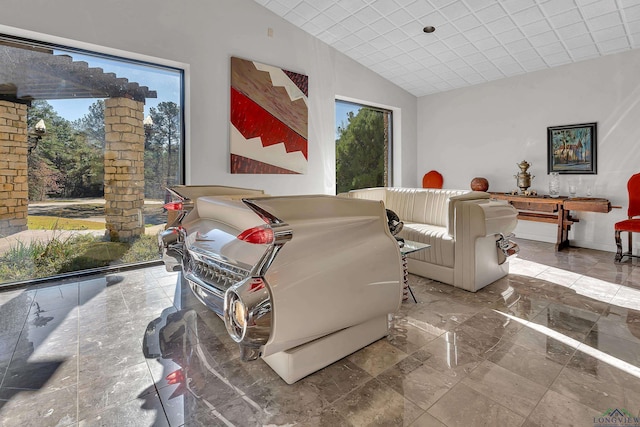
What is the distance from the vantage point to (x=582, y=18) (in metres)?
3.79

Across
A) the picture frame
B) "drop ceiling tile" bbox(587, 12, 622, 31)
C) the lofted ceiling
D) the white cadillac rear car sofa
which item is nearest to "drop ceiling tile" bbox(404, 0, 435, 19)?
the lofted ceiling

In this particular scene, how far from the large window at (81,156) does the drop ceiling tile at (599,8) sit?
15.7 ft

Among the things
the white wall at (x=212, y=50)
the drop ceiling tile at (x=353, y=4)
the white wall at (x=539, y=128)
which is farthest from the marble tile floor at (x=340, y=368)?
the drop ceiling tile at (x=353, y=4)

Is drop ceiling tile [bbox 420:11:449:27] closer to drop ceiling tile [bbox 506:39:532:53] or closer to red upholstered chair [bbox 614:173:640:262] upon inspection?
drop ceiling tile [bbox 506:39:532:53]

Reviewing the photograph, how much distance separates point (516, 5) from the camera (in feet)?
12.3

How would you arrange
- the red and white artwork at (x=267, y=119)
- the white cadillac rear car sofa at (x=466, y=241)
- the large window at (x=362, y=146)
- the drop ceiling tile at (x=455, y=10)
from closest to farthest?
the white cadillac rear car sofa at (x=466, y=241)
the drop ceiling tile at (x=455, y=10)
the red and white artwork at (x=267, y=119)
the large window at (x=362, y=146)

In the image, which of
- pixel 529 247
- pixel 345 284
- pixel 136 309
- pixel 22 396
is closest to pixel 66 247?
pixel 136 309

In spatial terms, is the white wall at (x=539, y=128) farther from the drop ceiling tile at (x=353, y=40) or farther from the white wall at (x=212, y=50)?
the drop ceiling tile at (x=353, y=40)

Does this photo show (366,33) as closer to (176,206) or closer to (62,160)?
(176,206)

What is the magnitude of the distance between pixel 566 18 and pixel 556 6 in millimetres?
A: 292

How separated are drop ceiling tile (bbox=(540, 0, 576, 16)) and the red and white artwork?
3.09m

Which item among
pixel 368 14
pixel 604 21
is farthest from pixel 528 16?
pixel 368 14

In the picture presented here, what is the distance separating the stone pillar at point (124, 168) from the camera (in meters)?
3.57

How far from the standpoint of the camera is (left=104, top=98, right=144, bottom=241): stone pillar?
357cm
